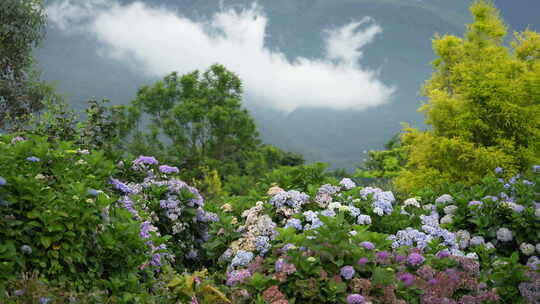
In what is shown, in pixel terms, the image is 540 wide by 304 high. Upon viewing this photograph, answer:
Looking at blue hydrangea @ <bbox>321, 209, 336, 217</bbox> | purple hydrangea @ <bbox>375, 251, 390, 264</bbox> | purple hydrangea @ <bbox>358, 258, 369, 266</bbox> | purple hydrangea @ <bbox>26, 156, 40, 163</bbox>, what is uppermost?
blue hydrangea @ <bbox>321, 209, 336, 217</bbox>

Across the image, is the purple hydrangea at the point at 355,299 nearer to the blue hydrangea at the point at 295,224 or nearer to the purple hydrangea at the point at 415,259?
the purple hydrangea at the point at 415,259

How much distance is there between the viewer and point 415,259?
3.95 metres

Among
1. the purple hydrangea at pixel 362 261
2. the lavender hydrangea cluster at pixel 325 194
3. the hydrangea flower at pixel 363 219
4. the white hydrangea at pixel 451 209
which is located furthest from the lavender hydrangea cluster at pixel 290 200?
the white hydrangea at pixel 451 209

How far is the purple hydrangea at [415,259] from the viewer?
13.0 feet

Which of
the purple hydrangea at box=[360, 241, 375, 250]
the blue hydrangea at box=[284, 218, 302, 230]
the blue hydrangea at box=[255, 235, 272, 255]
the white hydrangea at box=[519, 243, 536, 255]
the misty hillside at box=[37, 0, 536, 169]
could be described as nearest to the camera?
the purple hydrangea at box=[360, 241, 375, 250]

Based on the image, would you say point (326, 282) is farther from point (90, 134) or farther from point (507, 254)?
point (90, 134)

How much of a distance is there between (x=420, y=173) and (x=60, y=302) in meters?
9.12

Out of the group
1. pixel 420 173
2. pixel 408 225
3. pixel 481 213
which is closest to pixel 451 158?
pixel 420 173

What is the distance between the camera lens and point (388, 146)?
26719 mm

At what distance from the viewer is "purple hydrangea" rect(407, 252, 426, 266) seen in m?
3.95

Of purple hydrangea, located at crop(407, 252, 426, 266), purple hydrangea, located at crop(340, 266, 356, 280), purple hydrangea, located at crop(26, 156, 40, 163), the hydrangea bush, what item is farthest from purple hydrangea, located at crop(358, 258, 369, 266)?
purple hydrangea, located at crop(26, 156, 40, 163)

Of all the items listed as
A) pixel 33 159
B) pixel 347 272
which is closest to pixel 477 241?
pixel 347 272

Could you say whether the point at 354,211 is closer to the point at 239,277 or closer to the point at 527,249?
the point at 239,277

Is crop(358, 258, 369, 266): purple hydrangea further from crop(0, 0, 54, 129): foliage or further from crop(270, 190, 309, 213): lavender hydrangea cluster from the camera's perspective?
crop(0, 0, 54, 129): foliage
